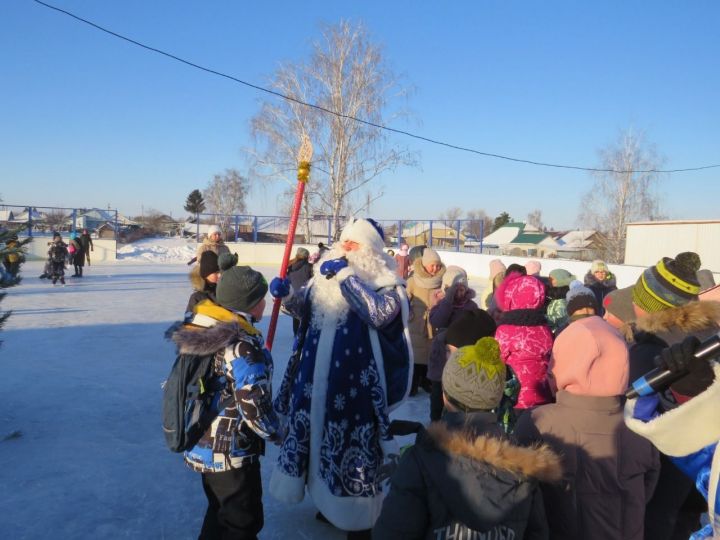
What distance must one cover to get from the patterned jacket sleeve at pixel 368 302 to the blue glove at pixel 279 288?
0.39 m

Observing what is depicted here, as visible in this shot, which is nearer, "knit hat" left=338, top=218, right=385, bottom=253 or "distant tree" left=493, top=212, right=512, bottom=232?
"knit hat" left=338, top=218, right=385, bottom=253

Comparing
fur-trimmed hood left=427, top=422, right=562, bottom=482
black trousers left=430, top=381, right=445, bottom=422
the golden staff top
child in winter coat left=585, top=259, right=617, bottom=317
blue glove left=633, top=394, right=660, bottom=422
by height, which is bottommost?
black trousers left=430, top=381, right=445, bottom=422

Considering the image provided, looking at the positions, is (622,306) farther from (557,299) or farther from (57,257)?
(57,257)

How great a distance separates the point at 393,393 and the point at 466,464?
1213 millimetres

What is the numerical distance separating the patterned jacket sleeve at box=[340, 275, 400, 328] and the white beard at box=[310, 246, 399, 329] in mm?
80

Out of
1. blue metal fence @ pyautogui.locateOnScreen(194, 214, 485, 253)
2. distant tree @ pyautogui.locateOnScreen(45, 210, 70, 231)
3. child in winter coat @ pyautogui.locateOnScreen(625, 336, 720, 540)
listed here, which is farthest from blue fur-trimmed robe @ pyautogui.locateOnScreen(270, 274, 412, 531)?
distant tree @ pyautogui.locateOnScreen(45, 210, 70, 231)

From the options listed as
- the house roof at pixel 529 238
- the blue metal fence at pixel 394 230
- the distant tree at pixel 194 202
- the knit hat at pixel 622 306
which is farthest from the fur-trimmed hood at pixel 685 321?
the distant tree at pixel 194 202

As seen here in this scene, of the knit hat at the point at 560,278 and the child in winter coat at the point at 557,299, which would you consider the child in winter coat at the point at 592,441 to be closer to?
the child in winter coat at the point at 557,299

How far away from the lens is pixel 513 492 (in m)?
1.52

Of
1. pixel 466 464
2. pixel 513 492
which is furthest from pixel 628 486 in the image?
pixel 466 464

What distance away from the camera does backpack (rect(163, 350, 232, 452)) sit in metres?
2.20

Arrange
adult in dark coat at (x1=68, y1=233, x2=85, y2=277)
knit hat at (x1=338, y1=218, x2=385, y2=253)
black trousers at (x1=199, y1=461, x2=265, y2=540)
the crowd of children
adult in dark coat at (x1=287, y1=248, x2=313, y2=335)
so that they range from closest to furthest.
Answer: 1. the crowd of children
2. black trousers at (x1=199, y1=461, x2=265, y2=540)
3. knit hat at (x1=338, y1=218, x2=385, y2=253)
4. adult in dark coat at (x1=287, y1=248, x2=313, y2=335)
5. adult in dark coat at (x1=68, y1=233, x2=85, y2=277)

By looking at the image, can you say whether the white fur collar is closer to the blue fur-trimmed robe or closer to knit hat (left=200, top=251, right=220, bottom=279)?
the blue fur-trimmed robe

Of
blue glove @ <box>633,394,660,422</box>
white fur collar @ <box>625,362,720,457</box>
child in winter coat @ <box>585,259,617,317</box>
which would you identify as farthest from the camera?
child in winter coat @ <box>585,259,617,317</box>
